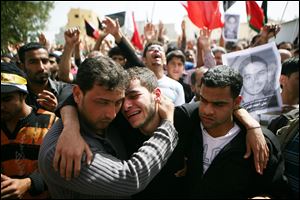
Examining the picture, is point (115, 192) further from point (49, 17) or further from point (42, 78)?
point (49, 17)

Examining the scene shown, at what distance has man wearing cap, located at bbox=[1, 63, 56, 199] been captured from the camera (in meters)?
2.21

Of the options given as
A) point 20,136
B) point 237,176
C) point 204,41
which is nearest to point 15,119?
point 20,136

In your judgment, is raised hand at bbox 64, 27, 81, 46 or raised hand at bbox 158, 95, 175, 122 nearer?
raised hand at bbox 158, 95, 175, 122

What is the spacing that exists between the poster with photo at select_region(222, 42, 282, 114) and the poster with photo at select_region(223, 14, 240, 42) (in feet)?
16.6

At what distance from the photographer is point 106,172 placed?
1640 millimetres

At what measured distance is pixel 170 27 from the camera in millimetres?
71938

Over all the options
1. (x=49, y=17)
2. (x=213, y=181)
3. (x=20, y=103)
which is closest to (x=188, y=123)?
(x=213, y=181)

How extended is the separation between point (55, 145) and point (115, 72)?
21.3 inches

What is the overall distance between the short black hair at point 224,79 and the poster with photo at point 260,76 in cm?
70

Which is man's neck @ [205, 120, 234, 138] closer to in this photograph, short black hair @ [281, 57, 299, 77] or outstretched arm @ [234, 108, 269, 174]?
outstretched arm @ [234, 108, 269, 174]

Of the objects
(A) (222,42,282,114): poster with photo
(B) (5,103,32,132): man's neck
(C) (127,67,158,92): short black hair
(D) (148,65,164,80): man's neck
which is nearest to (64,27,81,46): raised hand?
(D) (148,65,164,80): man's neck

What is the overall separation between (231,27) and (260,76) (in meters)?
Result: 5.28

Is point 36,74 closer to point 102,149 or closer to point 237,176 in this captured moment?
point 102,149

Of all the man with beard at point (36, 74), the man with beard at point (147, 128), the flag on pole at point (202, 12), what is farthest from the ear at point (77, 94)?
the flag on pole at point (202, 12)
